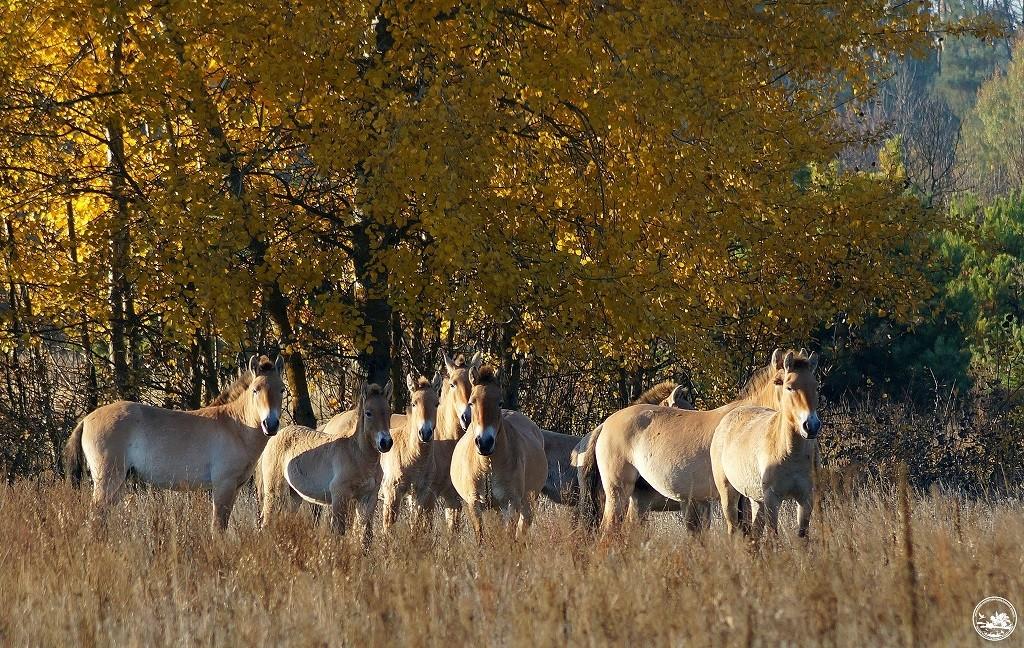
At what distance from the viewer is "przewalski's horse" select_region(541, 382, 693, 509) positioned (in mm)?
12648

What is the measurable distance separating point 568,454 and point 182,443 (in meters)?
3.84

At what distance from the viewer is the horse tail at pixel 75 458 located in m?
11.8

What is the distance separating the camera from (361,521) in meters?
10.6

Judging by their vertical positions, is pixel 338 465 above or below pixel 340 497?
above

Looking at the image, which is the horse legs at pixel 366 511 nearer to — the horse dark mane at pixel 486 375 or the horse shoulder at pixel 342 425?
the horse shoulder at pixel 342 425

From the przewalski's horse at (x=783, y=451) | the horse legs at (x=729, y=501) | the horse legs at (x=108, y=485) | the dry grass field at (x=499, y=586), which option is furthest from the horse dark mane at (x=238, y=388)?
the przewalski's horse at (x=783, y=451)

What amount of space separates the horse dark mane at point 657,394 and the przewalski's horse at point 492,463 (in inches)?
71.2

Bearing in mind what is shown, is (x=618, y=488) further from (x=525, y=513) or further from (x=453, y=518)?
(x=453, y=518)

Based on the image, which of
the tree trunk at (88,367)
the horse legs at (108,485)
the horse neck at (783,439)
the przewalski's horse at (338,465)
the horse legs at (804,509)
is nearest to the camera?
the horse legs at (804,509)

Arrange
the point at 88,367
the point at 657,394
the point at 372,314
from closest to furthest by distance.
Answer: the point at 657,394 → the point at 372,314 → the point at 88,367

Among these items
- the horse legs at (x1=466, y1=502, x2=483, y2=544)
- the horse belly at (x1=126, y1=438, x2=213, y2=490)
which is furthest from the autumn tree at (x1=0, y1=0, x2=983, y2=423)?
the horse legs at (x1=466, y1=502, x2=483, y2=544)

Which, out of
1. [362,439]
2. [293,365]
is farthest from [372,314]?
[362,439]

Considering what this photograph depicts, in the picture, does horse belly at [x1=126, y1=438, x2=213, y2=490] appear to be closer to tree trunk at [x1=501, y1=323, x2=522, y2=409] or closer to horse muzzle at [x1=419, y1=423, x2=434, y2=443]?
horse muzzle at [x1=419, y1=423, x2=434, y2=443]

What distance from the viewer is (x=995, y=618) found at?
6543 millimetres
